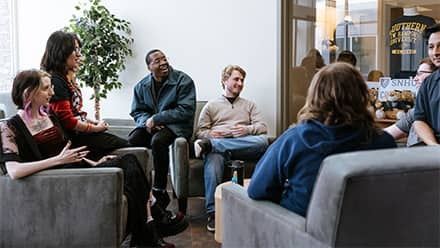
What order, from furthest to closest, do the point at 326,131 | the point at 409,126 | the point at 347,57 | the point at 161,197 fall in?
the point at 347,57, the point at 161,197, the point at 409,126, the point at 326,131

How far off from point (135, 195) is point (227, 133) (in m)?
1.34

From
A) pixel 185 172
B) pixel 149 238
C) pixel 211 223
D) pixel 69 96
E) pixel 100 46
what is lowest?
pixel 211 223

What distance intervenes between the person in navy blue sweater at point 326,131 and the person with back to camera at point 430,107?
1048 millimetres

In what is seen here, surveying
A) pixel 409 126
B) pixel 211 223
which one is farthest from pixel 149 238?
pixel 409 126

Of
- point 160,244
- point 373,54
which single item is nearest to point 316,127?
point 160,244

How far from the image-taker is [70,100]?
134 inches

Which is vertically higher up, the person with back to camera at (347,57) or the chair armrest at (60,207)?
the person with back to camera at (347,57)

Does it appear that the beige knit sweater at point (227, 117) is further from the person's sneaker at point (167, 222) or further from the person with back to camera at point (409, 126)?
the person with back to camera at point (409, 126)

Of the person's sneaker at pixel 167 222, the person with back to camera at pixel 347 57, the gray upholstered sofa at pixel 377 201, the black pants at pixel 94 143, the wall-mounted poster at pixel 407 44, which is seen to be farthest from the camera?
the person with back to camera at pixel 347 57

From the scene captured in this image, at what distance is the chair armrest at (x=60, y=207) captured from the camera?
8.77 ft

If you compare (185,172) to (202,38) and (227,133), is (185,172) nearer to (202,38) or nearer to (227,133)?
(227,133)

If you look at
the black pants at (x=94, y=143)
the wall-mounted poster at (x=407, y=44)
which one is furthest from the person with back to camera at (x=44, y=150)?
the wall-mounted poster at (x=407, y=44)

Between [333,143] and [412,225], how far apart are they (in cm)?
39

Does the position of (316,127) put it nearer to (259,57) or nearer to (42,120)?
(42,120)
